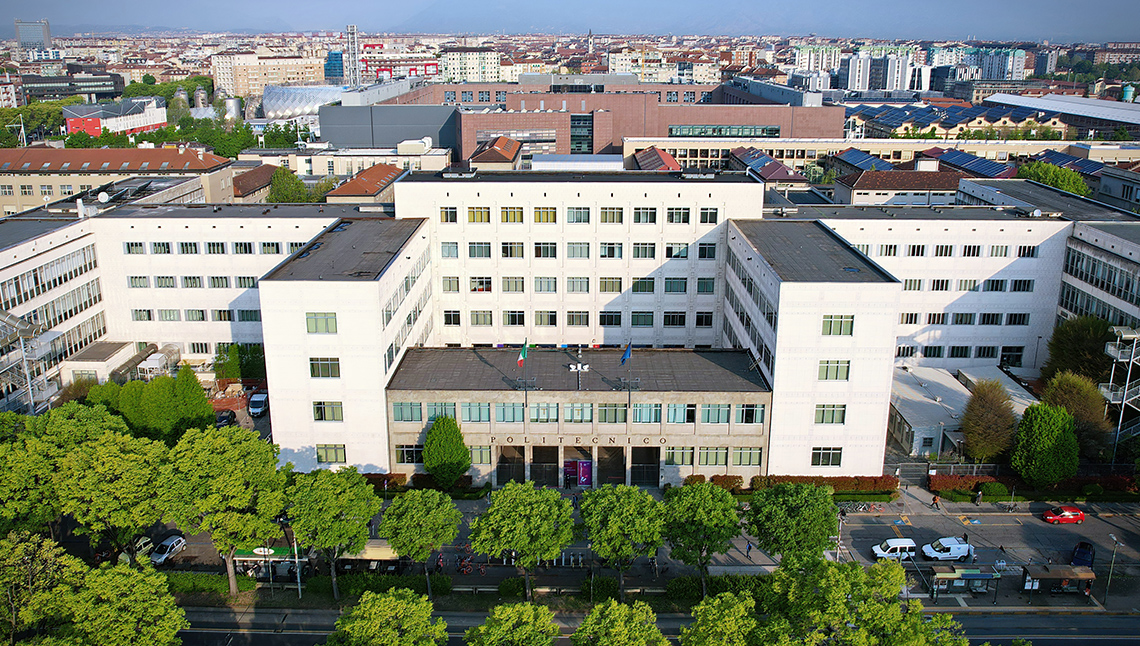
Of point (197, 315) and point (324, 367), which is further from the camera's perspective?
point (197, 315)

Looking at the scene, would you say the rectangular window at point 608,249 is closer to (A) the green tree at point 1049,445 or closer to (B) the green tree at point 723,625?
(A) the green tree at point 1049,445

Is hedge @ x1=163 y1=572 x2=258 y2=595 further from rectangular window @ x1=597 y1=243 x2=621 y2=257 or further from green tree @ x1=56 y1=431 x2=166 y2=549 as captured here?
rectangular window @ x1=597 y1=243 x2=621 y2=257

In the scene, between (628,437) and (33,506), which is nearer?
(33,506)

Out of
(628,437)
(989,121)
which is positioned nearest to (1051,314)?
(628,437)

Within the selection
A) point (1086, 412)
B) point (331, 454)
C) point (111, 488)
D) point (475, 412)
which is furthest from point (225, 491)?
point (1086, 412)

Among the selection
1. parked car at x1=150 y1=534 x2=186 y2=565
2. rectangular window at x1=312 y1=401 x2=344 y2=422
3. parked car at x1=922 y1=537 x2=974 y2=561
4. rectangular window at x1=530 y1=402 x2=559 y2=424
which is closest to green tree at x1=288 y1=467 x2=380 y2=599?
parked car at x1=150 y1=534 x2=186 y2=565

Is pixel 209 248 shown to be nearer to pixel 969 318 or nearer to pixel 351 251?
pixel 351 251

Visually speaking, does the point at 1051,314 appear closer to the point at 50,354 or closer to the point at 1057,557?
the point at 1057,557
